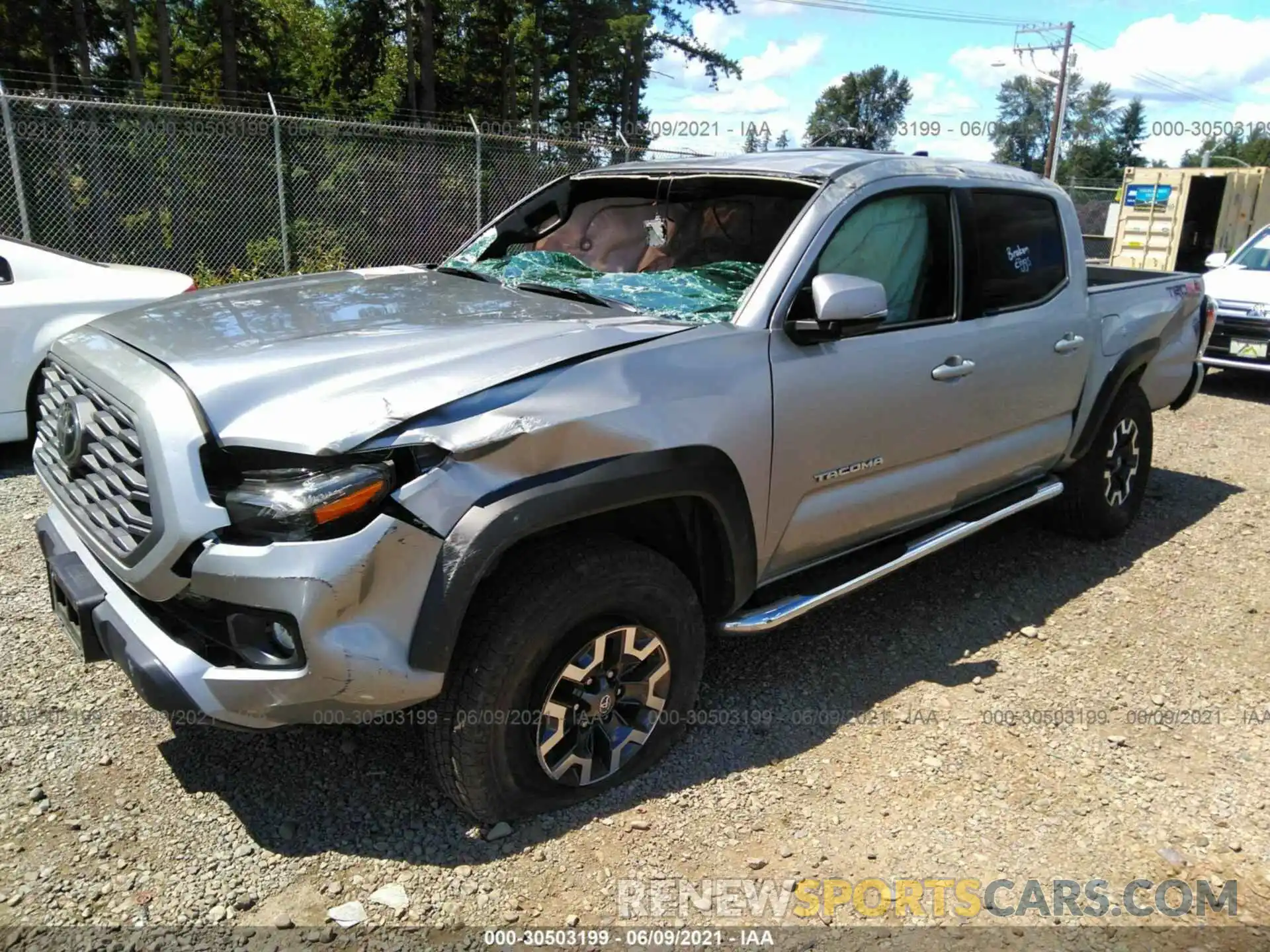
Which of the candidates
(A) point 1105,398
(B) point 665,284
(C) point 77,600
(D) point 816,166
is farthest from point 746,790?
(A) point 1105,398

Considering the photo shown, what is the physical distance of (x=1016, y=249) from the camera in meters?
4.09

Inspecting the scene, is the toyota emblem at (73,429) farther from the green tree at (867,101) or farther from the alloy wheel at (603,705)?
the green tree at (867,101)

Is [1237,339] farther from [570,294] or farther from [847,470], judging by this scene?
[570,294]

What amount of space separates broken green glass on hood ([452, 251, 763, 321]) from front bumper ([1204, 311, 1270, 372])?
783 centimetres

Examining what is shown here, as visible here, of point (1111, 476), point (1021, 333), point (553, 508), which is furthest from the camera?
point (1111, 476)

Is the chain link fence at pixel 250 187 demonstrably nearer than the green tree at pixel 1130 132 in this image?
Yes

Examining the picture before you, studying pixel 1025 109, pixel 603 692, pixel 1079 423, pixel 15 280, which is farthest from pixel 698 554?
pixel 1025 109

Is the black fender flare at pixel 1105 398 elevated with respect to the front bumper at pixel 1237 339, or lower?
elevated

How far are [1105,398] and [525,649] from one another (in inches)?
140

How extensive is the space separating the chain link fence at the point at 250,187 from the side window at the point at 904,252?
879 centimetres

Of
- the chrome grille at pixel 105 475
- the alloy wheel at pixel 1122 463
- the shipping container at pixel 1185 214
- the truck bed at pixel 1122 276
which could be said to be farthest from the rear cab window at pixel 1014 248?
the shipping container at pixel 1185 214

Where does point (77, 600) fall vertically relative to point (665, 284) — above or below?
below

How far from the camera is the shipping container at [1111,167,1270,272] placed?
17.3 meters

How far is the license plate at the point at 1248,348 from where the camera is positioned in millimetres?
9078
